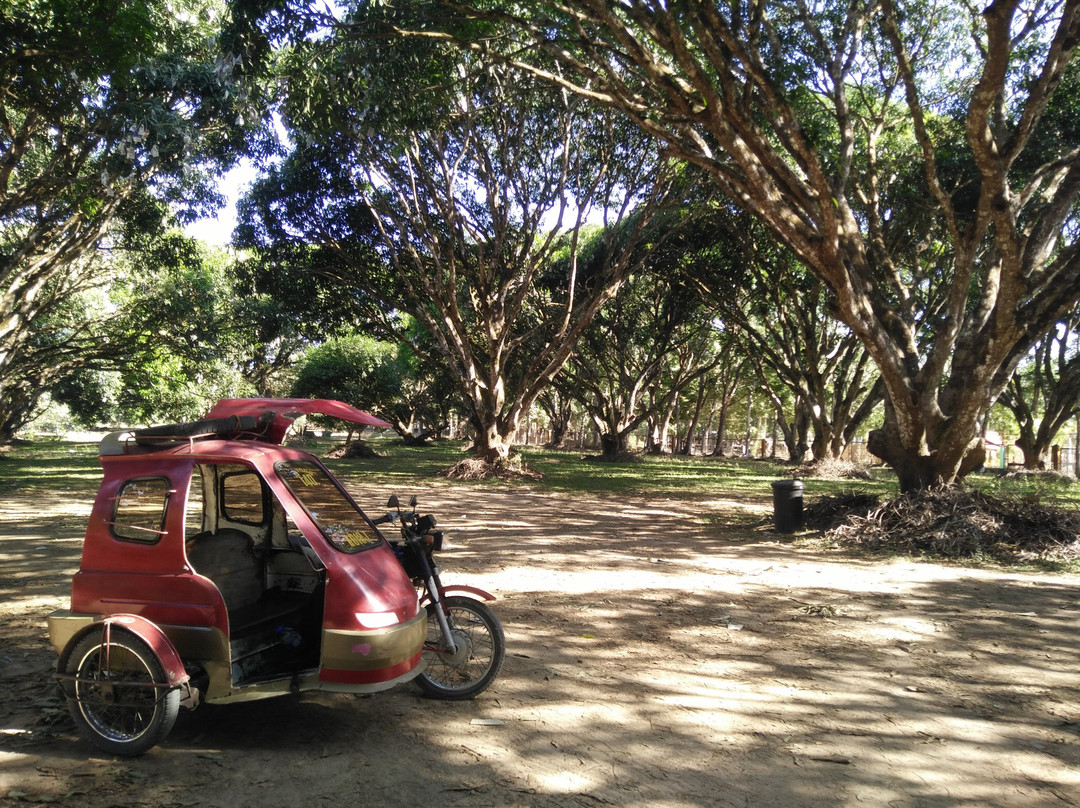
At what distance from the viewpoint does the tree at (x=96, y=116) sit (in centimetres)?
1102

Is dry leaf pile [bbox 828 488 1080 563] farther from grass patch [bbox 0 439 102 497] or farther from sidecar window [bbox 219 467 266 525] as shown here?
grass patch [bbox 0 439 102 497]

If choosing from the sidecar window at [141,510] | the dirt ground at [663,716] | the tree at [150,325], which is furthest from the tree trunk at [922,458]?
the tree at [150,325]

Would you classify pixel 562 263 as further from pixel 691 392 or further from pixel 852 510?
pixel 691 392

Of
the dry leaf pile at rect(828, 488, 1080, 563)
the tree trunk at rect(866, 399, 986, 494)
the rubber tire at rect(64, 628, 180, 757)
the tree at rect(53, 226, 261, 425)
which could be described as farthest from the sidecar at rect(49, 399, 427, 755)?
the tree at rect(53, 226, 261, 425)

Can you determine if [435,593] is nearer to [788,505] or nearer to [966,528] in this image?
[788,505]

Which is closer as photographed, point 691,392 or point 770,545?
point 770,545

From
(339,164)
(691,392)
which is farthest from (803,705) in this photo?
(691,392)

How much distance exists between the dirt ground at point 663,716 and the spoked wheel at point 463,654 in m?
0.13

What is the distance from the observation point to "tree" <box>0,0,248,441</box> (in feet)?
36.2

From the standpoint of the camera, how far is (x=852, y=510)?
11477 mm

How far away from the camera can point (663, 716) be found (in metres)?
4.54

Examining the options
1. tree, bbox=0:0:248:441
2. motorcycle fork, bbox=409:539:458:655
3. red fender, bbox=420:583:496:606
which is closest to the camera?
motorcycle fork, bbox=409:539:458:655

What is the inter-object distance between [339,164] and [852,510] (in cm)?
1478

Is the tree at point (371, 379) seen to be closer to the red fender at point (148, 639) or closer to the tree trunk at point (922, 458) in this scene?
the tree trunk at point (922, 458)
